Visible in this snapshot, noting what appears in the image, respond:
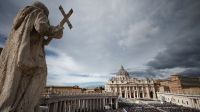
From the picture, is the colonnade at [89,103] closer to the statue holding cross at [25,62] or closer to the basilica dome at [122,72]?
the statue holding cross at [25,62]

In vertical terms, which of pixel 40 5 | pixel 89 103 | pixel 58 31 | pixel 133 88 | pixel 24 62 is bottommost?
pixel 89 103

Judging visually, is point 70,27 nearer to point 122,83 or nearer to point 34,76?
point 34,76

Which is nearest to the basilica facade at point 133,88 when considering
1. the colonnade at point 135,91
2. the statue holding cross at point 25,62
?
the colonnade at point 135,91

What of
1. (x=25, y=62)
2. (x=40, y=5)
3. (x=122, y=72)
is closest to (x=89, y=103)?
(x=40, y=5)

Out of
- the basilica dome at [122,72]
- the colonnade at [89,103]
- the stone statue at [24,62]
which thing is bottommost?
the colonnade at [89,103]

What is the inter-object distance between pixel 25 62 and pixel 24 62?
0.07 feet

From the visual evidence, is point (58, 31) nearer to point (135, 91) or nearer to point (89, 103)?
point (89, 103)

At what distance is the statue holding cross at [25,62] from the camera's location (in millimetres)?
2922

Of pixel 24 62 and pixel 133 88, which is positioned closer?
pixel 24 62

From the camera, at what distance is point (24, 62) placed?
9.71ft

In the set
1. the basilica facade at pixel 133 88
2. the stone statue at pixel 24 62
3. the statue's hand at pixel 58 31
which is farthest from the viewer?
the basilica facade at pixel 133 88

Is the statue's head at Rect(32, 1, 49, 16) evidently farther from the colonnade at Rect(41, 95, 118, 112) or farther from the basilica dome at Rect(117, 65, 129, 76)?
the basilica dome at Rect(117, 65, 129, 76)

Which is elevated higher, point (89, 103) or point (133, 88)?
point (133, 88)

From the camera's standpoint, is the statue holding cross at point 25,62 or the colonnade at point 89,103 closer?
the statue holding cross at point 25,62
